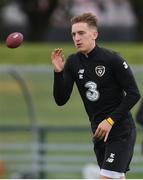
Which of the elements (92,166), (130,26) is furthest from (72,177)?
(130,26)

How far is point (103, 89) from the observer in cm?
881

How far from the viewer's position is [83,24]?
28.8 ft

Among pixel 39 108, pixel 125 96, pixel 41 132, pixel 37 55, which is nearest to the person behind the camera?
pixel 125 96

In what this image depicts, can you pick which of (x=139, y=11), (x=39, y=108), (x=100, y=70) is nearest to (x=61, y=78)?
(x=100, y=70)

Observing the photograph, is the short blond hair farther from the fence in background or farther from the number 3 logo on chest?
the fence in background

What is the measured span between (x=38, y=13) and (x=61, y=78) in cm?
2007

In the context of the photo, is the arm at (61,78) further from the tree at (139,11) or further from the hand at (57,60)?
the tree at (139,11)

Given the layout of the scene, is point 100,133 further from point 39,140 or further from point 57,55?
point 39,140

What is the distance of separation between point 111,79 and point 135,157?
5.53 m

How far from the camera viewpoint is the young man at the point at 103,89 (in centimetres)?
871

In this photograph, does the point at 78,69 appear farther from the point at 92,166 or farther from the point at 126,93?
the point at 92,166

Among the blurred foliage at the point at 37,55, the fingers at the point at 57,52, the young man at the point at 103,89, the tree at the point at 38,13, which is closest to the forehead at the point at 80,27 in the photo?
the young man at the point at 103,89

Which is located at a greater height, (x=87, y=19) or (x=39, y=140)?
(x=87, y=19)

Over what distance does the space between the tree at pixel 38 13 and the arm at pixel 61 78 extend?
19.2 metres
